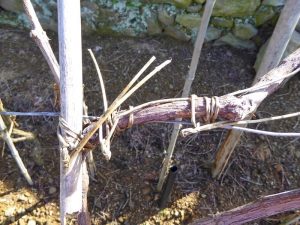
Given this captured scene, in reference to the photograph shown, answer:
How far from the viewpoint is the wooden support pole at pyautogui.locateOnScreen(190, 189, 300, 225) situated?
1065 mm

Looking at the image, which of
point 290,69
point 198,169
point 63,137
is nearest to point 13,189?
point 198,169

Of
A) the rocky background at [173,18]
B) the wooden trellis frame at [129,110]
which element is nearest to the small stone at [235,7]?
the rocky background at [173,18]

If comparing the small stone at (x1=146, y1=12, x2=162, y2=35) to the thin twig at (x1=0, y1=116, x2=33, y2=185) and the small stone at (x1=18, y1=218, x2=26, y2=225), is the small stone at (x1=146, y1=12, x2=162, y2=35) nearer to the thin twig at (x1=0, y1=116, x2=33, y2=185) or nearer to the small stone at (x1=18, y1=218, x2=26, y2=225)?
the thin twig at (x1=0, y1=116, x2=33, y2=185)

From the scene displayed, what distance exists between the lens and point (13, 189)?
1683 millimetres

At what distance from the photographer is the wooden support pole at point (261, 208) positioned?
1065mm

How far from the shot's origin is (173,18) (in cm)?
203

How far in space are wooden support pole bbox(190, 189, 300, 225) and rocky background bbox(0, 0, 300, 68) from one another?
108cm

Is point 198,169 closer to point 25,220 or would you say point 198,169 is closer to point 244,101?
point 25,220

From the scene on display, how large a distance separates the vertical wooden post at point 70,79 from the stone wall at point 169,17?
50.1 inches

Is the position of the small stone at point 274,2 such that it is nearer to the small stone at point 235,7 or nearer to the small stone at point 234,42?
the small stone at point 235,7

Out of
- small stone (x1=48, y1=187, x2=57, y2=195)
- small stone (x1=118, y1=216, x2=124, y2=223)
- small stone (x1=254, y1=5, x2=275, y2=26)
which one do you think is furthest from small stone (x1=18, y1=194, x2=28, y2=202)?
small stone (x1=254, y1=5, x2=275, y2=26)

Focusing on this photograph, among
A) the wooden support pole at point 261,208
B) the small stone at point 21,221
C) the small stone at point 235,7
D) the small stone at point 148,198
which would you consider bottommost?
the wooden support pole at point 261,208

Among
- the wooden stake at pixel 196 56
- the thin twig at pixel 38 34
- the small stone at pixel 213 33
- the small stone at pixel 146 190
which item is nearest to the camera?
the thin twig at pixel 38 34

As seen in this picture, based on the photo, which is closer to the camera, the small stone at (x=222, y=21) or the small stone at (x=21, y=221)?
the small stone at (x=21, y=221)
